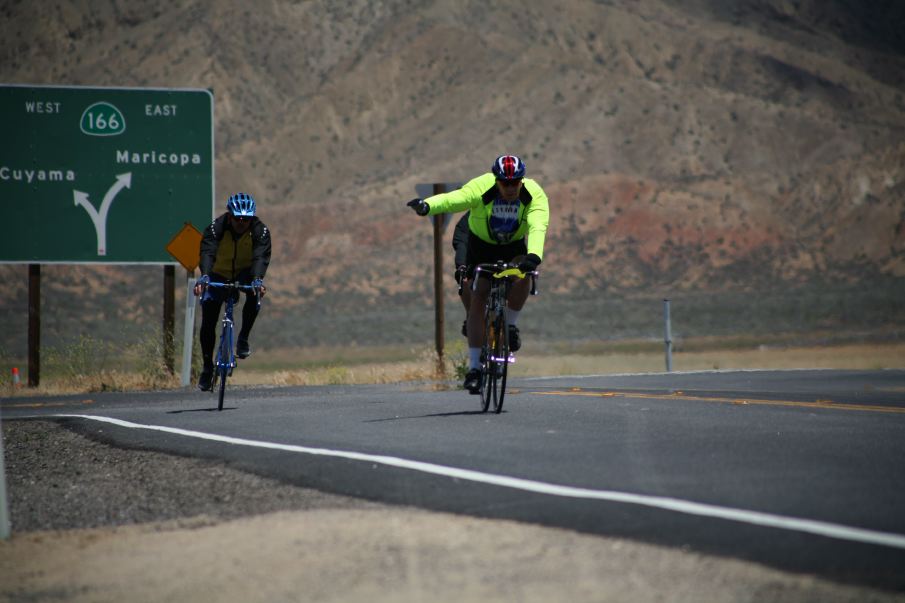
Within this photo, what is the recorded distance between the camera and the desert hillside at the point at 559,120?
76438mm

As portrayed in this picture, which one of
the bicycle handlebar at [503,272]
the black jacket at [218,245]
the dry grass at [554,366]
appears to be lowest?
the dry grass at [554,366]

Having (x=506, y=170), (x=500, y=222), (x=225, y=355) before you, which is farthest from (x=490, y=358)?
(x=225, y=355)

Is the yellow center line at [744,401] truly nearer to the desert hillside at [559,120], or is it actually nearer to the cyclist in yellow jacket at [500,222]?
the cyclist in yellow jacket at [500,222]

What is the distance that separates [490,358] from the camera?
13.2m

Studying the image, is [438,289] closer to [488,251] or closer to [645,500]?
[488,251]

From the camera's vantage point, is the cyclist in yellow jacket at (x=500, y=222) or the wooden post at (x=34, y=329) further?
the wooden post at (x=34, y=329)

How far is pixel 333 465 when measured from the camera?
9664mm

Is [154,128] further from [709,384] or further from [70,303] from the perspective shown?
[70,303]

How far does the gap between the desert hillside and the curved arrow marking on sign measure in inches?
1807

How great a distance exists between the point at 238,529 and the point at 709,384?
13907 mm

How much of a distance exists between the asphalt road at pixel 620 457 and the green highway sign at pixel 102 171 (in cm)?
838

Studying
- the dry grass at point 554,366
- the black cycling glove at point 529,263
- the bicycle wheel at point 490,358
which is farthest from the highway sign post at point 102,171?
the black cycling glove at point 529,263

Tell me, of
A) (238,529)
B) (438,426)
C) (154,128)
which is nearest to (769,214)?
(154,128)

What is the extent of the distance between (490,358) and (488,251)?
0.95 metres
